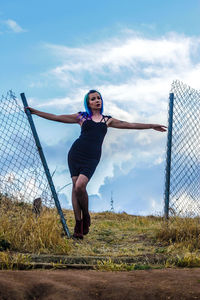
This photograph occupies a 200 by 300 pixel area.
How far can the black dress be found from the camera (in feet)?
21.1

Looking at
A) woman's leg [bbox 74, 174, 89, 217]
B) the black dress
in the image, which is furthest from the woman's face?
Answer: woman's leg [bbox 74, 174, 89, 217]

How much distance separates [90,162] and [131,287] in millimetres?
3044

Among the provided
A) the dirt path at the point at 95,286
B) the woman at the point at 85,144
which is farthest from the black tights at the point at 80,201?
the dirt path at the point at 95,286

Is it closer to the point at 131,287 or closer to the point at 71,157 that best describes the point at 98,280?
the point at 131,287

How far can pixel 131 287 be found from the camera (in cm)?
361

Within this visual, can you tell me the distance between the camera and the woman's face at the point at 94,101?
6.74m

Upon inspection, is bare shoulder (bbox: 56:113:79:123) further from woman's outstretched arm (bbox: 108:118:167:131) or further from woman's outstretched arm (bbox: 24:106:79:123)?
woman's outstretched arm (bbox: 108:118:167:131)

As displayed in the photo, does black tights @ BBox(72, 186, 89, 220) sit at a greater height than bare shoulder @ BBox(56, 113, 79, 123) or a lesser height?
lesser

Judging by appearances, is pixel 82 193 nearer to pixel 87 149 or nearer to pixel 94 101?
pixel 87 149

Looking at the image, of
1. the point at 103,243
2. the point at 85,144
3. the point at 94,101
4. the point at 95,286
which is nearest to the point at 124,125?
the point at 94,101

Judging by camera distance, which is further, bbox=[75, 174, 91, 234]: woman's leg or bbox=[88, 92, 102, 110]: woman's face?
bbox=[88, 92, 102, 110]: woman's face

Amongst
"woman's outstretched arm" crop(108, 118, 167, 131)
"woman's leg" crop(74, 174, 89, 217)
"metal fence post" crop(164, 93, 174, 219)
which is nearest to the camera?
"woman's leg" crop(74, 174, 89, 217)

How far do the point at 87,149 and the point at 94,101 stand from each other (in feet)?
2.80

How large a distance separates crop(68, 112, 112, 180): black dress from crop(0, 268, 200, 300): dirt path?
2.59 meters
